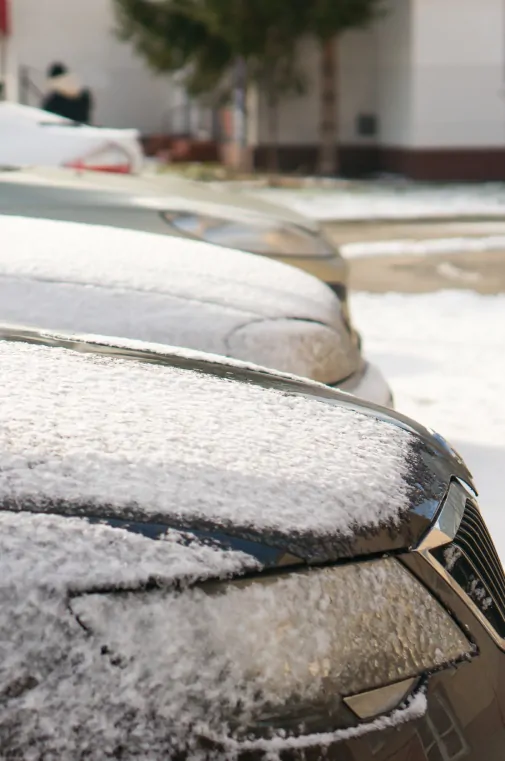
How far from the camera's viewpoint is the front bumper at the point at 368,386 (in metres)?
3.40

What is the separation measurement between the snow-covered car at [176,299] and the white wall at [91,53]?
28.5m

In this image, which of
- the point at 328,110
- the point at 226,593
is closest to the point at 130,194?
the point at 226,593

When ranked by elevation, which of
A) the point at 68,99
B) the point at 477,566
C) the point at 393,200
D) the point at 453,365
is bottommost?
the point at 393,200

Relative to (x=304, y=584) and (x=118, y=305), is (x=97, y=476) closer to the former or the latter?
(x=304, y=584)

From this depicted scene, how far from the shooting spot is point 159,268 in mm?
3254

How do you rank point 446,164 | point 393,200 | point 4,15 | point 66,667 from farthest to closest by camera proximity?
1. point 4,15
2. point 446,164
3. point 393,200
4. point 66,667

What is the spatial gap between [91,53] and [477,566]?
31241 millimetres

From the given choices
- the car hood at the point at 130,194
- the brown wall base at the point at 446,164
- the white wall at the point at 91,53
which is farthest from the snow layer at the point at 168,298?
the white wall at the point at 91,53

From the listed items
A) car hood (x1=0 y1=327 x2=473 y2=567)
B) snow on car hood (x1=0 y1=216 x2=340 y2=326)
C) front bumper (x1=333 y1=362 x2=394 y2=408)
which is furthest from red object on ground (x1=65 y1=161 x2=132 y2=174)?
car hood (x1=0 y1=327 x2=473 y2=567)

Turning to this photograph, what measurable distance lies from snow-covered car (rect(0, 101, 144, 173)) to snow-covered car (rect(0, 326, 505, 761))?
450 centimetres

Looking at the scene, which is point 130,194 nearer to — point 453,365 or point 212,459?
point 453,365

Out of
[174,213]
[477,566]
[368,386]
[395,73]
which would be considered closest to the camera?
[477,566]

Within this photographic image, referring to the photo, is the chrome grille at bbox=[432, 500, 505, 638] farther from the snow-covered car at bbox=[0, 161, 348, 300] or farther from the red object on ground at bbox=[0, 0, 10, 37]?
the red object on ground at bbox=[0, 0, 10, 37]

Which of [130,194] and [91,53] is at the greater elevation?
[91,53]
